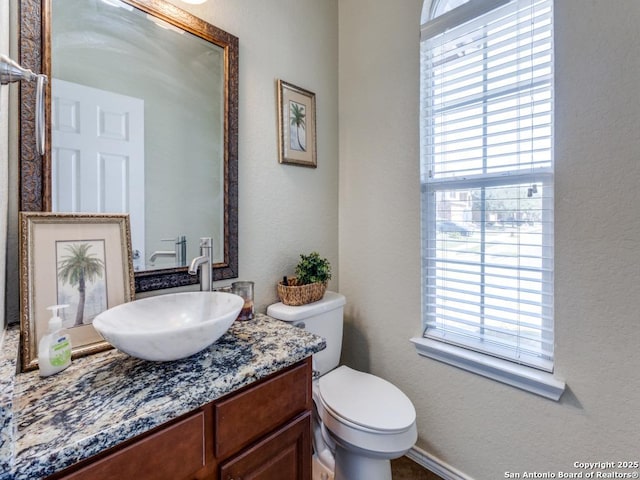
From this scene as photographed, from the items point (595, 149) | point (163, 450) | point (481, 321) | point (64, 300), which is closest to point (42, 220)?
point (64, 300)

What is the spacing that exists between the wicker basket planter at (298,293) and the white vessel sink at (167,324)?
45 cm

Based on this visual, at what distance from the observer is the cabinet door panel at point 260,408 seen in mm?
757

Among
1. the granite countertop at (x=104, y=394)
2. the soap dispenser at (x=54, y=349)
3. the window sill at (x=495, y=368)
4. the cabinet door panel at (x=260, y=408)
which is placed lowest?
the window sill at (x=495, y=368)

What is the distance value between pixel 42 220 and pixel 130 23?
0.77m

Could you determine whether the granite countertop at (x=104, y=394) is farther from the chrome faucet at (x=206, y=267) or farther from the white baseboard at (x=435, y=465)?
the white baseboard at (x=435, y=465)

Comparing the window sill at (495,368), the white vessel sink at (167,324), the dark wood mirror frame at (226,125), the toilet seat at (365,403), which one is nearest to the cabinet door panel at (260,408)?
the white vessel sink at (167,324)

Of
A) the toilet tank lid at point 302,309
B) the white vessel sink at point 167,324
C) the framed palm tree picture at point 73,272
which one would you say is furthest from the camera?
the toilet tank lid at point 302,309

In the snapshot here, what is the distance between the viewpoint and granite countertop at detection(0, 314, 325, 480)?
516 mm

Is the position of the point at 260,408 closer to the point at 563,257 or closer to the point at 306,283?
the point at 306,283

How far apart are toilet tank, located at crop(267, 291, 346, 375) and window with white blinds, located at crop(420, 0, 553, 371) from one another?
1.48 ft

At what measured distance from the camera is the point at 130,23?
110 cm

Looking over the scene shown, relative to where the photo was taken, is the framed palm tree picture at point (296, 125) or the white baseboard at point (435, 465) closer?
the white baseboard at point (435, 465)

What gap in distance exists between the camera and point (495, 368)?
126 cm

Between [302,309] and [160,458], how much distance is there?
0.84 m
